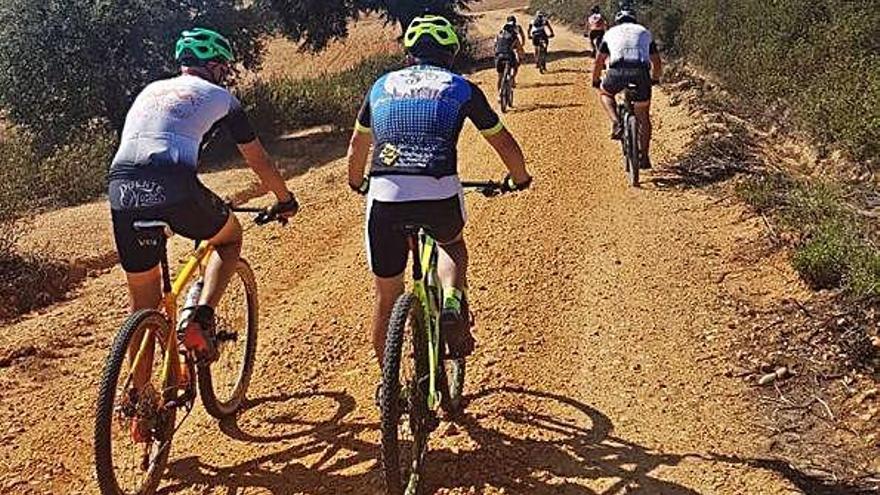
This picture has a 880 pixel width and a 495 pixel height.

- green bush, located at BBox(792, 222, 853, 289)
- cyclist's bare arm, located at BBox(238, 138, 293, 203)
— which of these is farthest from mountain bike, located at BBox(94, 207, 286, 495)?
green bush, located at BBox(792, 222, 853, 289)

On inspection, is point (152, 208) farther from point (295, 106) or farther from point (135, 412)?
point (295, 106)

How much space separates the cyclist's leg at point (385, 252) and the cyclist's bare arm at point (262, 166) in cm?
84

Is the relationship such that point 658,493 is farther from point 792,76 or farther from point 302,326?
point 792,76

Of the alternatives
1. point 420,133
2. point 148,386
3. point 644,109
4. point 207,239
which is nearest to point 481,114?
point 420,133

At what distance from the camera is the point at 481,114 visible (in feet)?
13.6

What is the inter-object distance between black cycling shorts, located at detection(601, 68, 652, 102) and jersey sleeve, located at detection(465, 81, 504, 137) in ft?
20.6

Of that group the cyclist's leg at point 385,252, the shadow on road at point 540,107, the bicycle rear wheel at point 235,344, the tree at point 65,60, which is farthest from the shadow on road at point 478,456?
the tree at point 65,60

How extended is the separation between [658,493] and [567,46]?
33.1 meters

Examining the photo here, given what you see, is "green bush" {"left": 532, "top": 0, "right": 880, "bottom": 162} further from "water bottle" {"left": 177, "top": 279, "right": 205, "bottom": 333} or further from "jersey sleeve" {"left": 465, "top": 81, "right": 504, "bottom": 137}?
"water bottle" {"left": 177, "top": 279, "right": 205, "bottom": 333}

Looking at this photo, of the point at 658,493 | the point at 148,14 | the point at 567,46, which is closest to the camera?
the point at 658,493

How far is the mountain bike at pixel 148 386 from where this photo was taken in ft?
12.5

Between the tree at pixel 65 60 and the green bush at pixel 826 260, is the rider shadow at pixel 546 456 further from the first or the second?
the tree at pixel 65 60

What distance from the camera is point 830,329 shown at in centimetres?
Result: 559

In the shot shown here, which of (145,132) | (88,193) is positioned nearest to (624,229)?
(145,132)
